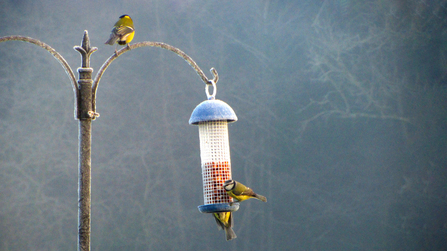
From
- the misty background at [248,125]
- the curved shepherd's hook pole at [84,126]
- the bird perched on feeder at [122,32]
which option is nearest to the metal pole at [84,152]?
the curved shepherd's hook pole at [84,126]

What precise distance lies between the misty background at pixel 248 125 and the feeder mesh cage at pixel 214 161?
5.60 ft

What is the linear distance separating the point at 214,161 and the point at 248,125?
6.29 feet

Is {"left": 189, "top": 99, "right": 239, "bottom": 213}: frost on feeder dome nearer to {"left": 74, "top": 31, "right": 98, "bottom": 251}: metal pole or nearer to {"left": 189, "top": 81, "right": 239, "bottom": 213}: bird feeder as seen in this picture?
{"left": 189, "top": 81, "right": 239, "bottom": 213}: bird feeder

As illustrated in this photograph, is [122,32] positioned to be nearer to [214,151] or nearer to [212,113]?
[212,113]

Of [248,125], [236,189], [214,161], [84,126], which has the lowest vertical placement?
[236,189]

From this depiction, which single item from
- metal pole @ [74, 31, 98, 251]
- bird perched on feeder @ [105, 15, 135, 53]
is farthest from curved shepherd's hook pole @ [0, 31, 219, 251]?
bird perched on feeder @ [105, 15, 135, 53]

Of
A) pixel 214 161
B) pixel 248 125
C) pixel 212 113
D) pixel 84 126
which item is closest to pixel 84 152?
pixel 84 126

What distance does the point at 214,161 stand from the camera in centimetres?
239

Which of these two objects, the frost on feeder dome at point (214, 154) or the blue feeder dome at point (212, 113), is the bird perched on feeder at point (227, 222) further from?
the blue feeder dome at point (212, 113)

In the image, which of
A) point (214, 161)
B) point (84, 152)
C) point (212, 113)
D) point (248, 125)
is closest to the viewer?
point (84, 152)

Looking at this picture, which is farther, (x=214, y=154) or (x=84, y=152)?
(x=214, y=154)

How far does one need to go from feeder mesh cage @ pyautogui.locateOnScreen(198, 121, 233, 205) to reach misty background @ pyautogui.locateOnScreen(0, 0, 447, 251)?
5.60ft

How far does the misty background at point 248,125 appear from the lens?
3.87m

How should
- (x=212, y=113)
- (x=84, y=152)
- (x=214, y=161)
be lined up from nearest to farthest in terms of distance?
1. (x=84, y=152)
2. (x=212, y=113)
3. (x=214, y=161)
